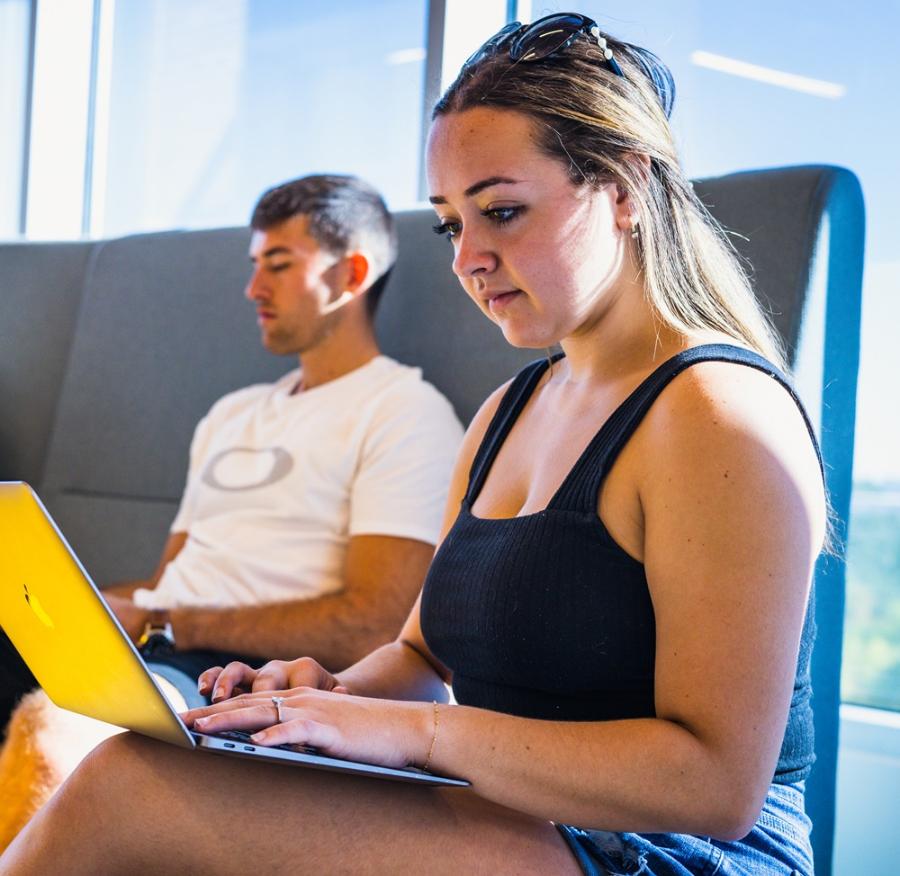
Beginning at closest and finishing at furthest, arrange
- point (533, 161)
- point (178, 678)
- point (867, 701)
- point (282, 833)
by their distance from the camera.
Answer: point (282, 833) < point (533, 161) < point (178, 678) < point (867, 701)

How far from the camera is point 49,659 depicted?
3.26ft

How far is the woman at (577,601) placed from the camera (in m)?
0.85

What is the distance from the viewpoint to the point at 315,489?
1941mm

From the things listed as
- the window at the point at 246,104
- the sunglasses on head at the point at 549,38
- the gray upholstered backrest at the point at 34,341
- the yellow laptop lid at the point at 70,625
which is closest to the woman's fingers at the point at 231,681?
the yellow laptop lid at the point at 70,625

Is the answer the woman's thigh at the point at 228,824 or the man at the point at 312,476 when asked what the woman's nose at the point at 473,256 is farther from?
the man at the point at 312,476

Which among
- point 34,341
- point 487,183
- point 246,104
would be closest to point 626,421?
point 487,183

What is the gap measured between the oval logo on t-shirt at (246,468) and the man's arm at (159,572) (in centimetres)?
12

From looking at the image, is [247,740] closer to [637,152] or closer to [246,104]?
[637,152]


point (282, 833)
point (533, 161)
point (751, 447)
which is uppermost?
point (533, 161)

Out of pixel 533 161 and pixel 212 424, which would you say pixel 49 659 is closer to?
pixel 533 161

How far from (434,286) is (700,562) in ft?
4.12

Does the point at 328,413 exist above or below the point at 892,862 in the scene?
above

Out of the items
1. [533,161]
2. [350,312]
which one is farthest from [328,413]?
[533,161]

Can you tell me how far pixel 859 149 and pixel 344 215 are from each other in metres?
0.88
